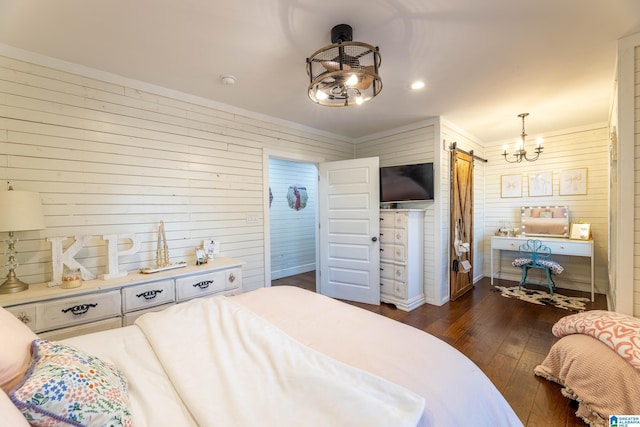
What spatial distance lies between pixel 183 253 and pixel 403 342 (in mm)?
2395

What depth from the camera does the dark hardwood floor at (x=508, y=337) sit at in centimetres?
181

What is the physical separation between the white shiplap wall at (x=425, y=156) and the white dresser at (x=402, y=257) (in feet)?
0.26

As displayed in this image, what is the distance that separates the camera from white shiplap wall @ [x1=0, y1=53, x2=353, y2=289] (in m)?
2.01

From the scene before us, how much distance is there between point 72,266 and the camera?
6.61 feet

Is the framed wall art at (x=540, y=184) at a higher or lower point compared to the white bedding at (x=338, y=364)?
higher

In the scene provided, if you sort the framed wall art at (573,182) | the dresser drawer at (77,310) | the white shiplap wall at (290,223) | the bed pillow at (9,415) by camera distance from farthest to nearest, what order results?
the white shiplap wall at (290,223) → the framed wall art at (573,182) → the dresser drawer at (77,310) → the bed pillow at (9,415)

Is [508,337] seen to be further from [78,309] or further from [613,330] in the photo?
[78,309]

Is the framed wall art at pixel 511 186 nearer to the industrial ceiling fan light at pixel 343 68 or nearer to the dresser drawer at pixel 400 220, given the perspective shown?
the dresser drawer at pixel 400 220

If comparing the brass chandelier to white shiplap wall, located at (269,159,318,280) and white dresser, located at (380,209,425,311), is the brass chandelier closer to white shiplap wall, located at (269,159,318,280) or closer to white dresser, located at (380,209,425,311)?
white dresser, located at (380,209,425,311)

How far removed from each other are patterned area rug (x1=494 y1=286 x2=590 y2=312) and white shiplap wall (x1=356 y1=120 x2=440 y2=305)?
4.37 feet

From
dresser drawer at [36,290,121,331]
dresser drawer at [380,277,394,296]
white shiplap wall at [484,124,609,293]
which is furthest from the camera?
white shiplap wall at [484,124,609,293]

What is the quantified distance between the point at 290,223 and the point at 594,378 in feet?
15.1

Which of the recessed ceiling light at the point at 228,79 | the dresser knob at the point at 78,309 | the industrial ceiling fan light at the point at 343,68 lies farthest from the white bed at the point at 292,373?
the recessed ceiling light at the point at 228,79

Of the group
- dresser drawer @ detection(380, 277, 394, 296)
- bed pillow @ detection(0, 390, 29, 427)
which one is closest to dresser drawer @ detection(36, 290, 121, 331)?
bed pillow @ detection(0, 390, 29, 427)
